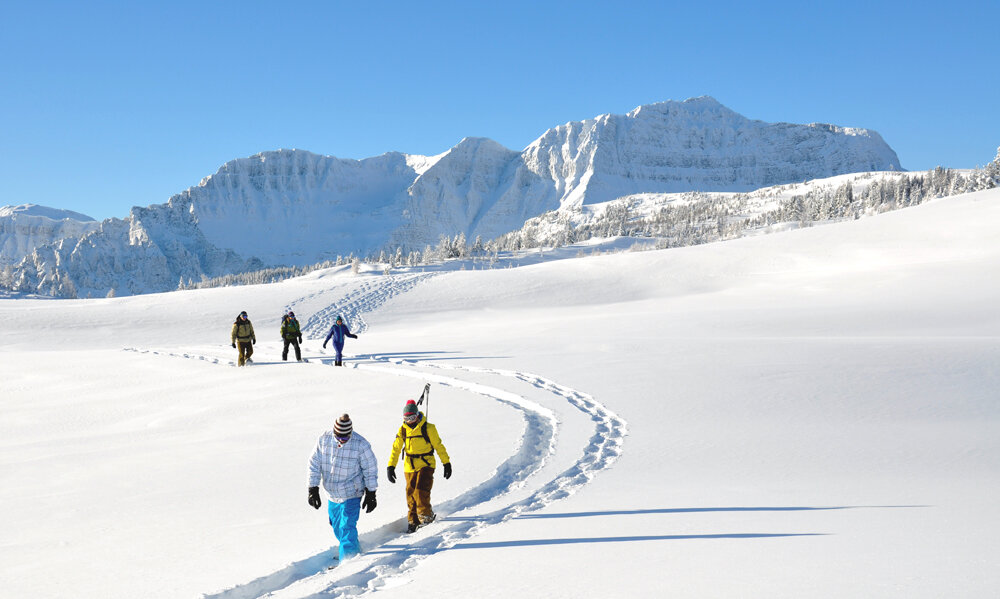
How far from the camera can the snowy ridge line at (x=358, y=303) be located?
103 ft

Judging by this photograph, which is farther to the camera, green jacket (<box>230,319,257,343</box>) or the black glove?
green jacket (<box>230,319,257,343</box>)

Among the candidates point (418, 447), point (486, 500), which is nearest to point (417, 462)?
point (418, 447)

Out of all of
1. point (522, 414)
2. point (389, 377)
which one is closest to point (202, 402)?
point (389, 377)

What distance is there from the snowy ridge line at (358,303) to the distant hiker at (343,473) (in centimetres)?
2374

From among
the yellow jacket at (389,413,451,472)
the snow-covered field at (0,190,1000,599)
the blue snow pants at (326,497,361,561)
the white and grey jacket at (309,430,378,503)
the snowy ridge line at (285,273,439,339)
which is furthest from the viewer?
the snowy ridge line at (285,273,439,339)

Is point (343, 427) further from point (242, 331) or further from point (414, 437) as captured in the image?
point (242, 331)

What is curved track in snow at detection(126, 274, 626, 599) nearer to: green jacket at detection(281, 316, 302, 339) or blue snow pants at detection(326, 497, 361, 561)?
blue snow pants at detection(326, 497, 361, 561)

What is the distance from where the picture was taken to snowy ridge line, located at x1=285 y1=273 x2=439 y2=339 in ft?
103

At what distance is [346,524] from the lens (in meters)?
5.80

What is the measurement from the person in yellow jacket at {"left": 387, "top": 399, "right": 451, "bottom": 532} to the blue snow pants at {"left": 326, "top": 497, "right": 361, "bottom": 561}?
500 mm

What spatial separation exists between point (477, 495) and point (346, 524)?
1.79m

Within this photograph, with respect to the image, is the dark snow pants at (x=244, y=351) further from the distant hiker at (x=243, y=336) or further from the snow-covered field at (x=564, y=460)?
the snow-covered field at (x=564, y=460)

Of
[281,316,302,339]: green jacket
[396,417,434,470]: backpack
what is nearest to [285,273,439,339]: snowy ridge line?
[281,316,302,339]: green jacket

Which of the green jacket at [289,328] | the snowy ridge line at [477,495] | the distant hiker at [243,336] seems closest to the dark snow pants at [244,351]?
the distant hiker at [243,336]
